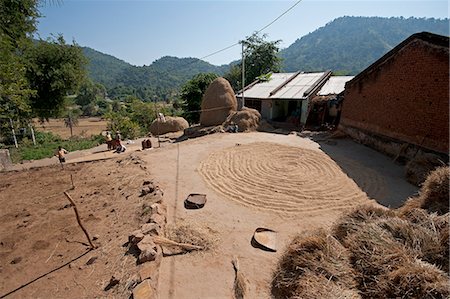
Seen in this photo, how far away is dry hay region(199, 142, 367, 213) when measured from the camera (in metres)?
7.09

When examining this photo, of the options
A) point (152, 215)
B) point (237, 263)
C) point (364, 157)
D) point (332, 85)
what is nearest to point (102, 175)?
point (152, 215)

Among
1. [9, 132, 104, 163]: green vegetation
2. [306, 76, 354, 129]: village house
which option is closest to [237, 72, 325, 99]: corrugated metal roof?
[306, 76, 354, 129]: village house

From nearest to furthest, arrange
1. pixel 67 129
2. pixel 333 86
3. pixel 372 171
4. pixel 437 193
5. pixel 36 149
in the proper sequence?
pixel 437 193
pixel 372 171
pixel 333 86
pixel 36 149
pixel 67 129

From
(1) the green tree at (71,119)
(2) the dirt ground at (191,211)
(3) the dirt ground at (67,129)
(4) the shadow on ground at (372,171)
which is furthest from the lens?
(3) the dirt ground at (67,129)

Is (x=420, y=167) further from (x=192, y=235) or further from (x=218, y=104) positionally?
(x=218, y=104)

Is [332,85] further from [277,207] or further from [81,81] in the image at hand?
[81,81]

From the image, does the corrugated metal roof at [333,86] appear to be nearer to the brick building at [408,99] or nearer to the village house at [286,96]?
the village house at [286,96]

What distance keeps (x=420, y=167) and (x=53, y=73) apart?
22.5 metres

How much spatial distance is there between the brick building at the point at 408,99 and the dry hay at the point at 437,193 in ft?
18.0

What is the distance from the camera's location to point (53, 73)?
17391 mm

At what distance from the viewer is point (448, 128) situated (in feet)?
27.9

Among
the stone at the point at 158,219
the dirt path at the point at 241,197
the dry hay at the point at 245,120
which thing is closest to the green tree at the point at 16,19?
the dirt path at the point at 241,197

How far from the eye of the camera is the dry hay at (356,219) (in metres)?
4.22

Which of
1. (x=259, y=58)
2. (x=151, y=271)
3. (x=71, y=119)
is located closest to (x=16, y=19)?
(x=151, y=271)
